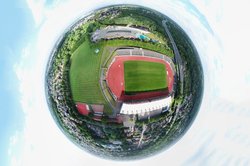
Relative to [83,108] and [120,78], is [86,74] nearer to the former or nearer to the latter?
[83,108]

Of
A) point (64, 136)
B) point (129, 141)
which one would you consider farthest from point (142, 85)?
point (64, 136)

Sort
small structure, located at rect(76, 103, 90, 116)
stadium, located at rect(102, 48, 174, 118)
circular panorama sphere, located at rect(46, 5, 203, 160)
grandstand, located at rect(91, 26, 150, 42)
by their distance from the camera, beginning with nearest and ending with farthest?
1. circular panorama sphere, located at rect(46, 5, 203, 160)
2. grandstand, located at rect(91, 26, 150, 42)
3. small structure, located at rect(76, 103, 90, 116)
4. stadium, located at rect(102, 48, 174, 118)

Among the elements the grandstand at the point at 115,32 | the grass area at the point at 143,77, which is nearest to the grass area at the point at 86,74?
the grandstand at the point at 115,32

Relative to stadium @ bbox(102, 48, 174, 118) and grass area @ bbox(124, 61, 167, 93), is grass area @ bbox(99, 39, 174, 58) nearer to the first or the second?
stadium @ bbox(102, 48, 174, 118)

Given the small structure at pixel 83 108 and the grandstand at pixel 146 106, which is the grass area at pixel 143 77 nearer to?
the grandstand at pixel 146 106

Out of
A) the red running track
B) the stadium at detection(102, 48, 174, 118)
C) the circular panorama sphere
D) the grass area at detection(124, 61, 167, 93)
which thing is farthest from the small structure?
the grass area at detection(124, 61, 167, 93)

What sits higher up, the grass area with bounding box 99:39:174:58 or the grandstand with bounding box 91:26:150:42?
the grandstand with bounding box 91:26:150:42
